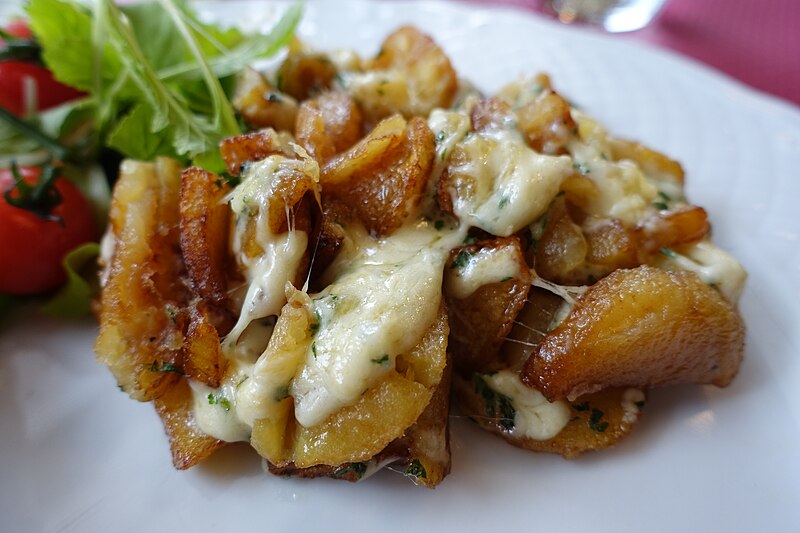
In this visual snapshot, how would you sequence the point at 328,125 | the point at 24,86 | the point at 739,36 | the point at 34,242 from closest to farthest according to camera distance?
the point at 328,125 → the point at 34,242 → the point at 24,86 → the point at 739,36

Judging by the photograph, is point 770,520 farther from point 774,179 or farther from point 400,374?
point 774,179

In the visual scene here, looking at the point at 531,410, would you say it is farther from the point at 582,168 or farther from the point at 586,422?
the point at 582,168

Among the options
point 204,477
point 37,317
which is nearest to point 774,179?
point 204,477

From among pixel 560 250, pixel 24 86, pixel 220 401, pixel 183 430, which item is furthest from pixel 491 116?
pixel 24 86

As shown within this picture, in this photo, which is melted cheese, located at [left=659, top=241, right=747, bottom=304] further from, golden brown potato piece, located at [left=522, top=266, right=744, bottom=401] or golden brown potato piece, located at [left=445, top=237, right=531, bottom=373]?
golden brown potato piece, located at [left=445, top=237, right=531, bottom=373]

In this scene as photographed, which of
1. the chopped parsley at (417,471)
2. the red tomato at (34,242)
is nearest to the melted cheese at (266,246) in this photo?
the chopped parsley at (417,471)

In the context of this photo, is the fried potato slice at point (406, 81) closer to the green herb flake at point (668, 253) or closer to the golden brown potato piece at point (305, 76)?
the golden brown potato piece at point (305, 76)
